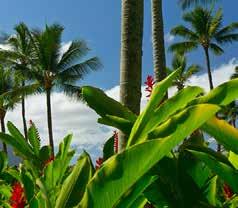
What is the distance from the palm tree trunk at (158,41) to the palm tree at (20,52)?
21008 mm

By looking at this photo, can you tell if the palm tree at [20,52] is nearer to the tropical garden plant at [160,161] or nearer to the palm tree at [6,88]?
the palm tree at [6,88]

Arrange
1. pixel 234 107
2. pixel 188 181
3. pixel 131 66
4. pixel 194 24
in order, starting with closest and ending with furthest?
pixel 188 181 < pixel 131 66 < pixel 194 24 < pixel 234 107

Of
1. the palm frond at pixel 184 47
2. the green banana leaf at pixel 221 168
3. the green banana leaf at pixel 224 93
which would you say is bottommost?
the green banana leaf at pixel 221 168

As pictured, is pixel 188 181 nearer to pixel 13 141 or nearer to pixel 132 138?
pixel 132 138

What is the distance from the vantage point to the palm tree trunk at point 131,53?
338 cm

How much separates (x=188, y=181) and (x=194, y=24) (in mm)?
32853

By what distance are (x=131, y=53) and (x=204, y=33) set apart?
3045 cm

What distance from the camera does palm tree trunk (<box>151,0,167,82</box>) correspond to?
23.6 ft

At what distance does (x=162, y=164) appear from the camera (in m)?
1.32

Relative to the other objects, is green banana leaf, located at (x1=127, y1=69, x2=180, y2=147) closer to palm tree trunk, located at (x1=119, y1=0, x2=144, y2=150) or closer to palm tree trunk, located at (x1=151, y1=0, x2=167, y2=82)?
palm tree trunk, located at (x1=119, y1=0, x2=144, y2=150)

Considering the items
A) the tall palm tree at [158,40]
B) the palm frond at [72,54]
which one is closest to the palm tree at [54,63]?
the palm frond at [72,54]

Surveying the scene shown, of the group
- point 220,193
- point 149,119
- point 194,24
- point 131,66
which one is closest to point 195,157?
point 149,119

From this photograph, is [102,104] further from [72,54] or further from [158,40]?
[72,54]

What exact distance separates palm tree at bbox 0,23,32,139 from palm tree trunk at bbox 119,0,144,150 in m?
24.7
